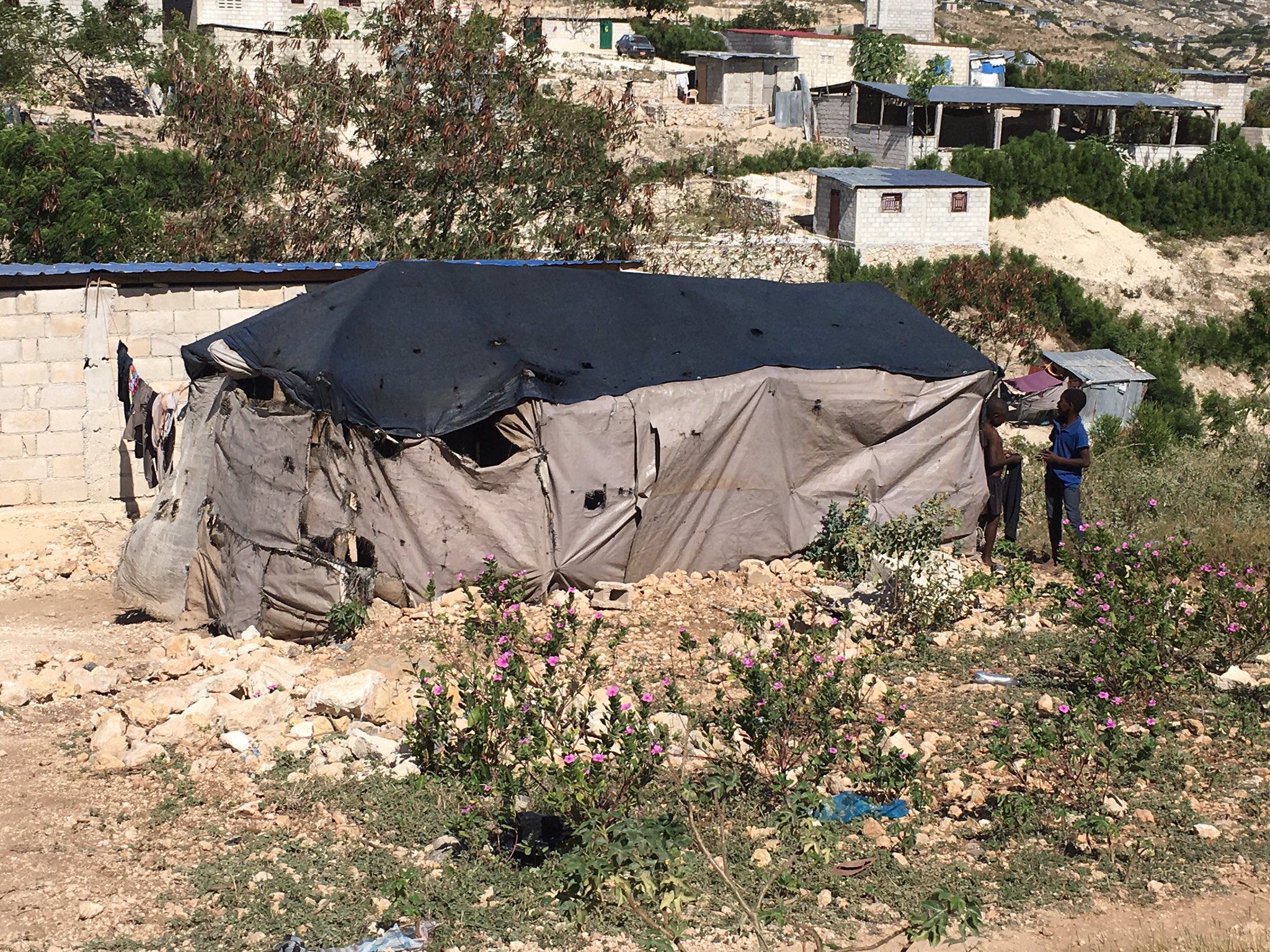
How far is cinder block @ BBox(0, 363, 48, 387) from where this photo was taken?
9359 mm

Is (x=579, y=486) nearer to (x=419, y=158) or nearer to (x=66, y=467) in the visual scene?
(x=66, y=467)

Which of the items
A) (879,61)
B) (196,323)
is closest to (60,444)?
(196,323)

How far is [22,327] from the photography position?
935cm

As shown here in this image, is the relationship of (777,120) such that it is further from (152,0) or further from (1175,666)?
(1175,666)

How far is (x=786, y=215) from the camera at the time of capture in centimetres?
2725

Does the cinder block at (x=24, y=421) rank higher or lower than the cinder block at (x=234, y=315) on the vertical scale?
lower

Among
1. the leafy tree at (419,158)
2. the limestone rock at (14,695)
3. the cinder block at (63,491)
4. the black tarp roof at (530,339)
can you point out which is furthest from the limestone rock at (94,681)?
the leafy tree at (419,158)

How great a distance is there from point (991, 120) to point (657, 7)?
56.1 ft

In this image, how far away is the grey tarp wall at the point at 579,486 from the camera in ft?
24.5

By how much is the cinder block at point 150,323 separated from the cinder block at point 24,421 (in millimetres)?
875

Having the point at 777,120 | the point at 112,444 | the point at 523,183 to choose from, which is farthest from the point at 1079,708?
the point at 777,120

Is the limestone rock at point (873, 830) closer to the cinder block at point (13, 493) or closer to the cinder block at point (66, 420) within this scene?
the cinder block at point (66, 420)

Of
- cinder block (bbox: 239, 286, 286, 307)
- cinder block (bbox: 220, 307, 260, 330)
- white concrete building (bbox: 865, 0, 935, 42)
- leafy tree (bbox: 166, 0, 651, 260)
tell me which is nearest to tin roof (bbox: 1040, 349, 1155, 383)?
leafy tree (bbox: 166, 0, 651, 260)

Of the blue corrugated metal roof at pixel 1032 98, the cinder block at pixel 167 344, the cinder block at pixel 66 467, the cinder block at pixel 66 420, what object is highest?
the blue corrugated metal roof at pixel 1032 98
